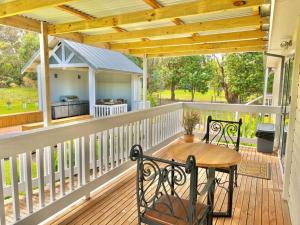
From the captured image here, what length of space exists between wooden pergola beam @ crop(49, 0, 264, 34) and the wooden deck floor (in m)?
2.59

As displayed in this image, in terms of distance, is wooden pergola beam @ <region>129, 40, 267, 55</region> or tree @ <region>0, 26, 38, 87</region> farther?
tree @ <region>0, 26, 38, 87</region>

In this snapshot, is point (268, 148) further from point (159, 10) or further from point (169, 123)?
point (159, 10)

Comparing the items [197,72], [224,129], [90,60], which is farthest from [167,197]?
[197,72]

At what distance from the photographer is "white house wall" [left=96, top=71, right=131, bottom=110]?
512 inches

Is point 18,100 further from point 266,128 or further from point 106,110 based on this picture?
point 266,128

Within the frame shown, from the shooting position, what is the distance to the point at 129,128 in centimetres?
386

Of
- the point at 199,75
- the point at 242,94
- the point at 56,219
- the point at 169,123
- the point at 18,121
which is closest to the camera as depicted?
the point at 56,219

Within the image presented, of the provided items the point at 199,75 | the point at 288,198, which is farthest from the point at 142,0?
the point at 199,75

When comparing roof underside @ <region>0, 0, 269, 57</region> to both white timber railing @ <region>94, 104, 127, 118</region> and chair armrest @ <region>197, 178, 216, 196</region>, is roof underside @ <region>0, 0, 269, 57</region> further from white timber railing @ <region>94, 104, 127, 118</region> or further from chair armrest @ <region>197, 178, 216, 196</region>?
white timber railing @ <region>94, 104, 127, 118</region>

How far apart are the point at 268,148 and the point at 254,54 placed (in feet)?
35.5

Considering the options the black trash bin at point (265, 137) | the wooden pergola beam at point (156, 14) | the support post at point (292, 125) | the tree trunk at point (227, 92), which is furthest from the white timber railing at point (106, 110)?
the tree trunk at point (227, 92)

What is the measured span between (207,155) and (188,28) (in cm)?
257

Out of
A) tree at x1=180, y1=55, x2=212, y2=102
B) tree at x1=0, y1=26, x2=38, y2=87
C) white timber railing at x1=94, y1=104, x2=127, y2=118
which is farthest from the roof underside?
tree at x1=180, y1=55, x2=212, y2=102

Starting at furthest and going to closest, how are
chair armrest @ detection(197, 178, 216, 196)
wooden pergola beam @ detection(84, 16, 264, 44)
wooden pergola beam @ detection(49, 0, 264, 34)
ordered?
wooden pergola beam @ detection(84, 16, 264, 44), wooden pergola beam @ detection(49, 0, 264, 34), chair armrest @ detection(197, 178, 216, 196)
